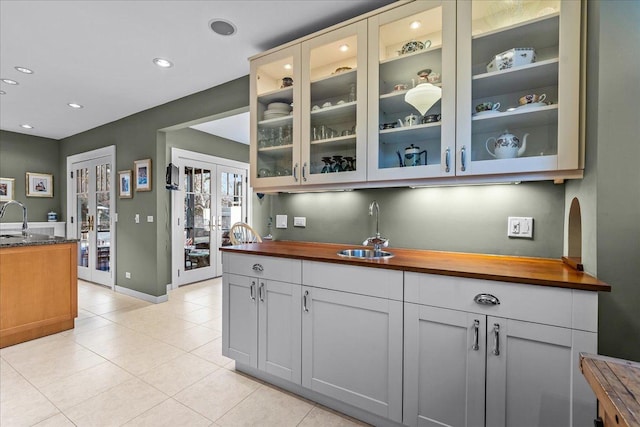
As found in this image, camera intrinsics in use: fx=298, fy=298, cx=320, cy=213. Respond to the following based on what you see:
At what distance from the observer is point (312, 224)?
8.39ft

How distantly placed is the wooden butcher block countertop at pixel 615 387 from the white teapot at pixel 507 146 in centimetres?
103

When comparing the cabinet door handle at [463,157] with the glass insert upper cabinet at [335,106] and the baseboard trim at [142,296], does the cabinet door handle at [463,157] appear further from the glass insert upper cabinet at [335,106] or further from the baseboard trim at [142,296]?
the baseboard trim at [142,296]

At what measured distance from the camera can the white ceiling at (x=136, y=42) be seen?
1.99 meters

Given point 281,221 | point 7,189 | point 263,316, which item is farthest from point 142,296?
point 7,189

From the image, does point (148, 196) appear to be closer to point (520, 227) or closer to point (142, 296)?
point (142, 296)

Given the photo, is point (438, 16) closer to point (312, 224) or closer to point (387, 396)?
point (312, 224)

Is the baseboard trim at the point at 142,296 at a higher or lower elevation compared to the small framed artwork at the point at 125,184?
lower

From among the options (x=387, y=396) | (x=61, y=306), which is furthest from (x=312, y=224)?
(x=61, y=306)

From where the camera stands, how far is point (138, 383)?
208 centimetres

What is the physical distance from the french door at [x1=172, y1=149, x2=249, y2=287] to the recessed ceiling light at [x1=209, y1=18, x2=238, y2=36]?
109 inches

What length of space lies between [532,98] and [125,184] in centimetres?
473

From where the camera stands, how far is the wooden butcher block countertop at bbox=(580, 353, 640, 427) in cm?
62

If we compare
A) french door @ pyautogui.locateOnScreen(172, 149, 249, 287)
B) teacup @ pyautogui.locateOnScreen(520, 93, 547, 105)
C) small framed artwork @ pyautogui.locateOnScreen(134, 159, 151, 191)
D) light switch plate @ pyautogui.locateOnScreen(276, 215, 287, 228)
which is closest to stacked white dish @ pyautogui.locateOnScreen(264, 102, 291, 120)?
light switch plate @ pyautogui.locateOnScreen(276, 215, 287, 228)

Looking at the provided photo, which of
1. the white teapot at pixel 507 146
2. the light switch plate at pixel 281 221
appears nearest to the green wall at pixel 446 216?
the light switch plate at pixel 281 221
